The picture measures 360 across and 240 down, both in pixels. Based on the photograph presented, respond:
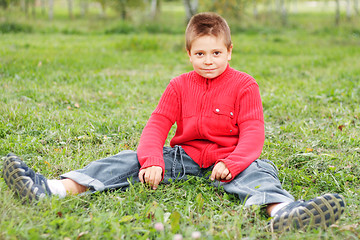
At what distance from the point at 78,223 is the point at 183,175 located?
0.88 meters

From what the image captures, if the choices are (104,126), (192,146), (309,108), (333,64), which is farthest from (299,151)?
(333,64)

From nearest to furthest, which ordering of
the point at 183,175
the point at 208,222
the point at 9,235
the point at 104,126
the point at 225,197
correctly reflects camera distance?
the point at 9,235
the point at 208,222
the point at 225,197
the point at 183,175
the point at 104,126

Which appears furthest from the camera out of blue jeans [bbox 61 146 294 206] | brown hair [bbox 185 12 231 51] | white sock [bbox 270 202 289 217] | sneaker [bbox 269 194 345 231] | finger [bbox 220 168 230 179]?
brown hair [bbox 185 12 231 51]

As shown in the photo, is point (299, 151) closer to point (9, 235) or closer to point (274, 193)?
point (274, 193)

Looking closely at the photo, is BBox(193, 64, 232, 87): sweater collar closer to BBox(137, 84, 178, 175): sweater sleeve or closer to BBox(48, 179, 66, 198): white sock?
BBox(137, 84, 178, 175): sweater sleeve


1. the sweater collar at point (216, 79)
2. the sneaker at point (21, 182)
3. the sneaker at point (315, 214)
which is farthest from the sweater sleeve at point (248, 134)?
the sneaker at point (21, 182)

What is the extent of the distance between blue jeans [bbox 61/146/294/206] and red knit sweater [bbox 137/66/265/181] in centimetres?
8

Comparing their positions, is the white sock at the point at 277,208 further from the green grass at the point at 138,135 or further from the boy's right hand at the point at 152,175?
the boy's right hand at the point at 152,175

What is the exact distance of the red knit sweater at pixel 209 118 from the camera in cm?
253

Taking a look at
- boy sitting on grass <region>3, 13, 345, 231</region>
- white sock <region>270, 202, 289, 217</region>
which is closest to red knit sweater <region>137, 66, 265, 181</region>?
boy sitting on grass <region>3, 13, 345, 231</region>

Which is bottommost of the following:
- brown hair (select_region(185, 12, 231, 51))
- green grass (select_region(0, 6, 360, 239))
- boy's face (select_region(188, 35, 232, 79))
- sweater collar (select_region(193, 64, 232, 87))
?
green grass (select_region(0, 6, 360, 239))

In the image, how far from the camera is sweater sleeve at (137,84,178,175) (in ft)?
8.04

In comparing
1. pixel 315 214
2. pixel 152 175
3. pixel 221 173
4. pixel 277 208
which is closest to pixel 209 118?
pixel 221 173

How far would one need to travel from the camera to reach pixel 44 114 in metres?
3.91
